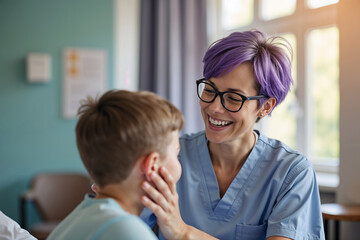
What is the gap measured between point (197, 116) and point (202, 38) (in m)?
0.69

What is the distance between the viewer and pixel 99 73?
392 cm

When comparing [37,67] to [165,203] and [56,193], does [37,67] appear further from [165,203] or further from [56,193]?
[165,203]

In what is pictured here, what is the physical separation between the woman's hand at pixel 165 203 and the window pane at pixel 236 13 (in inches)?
108

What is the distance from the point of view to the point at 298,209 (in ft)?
4.60

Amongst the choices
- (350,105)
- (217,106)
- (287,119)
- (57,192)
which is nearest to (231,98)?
(217,106)

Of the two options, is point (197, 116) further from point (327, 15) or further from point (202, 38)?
point (327, 15)

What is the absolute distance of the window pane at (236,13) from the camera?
12.1 ft

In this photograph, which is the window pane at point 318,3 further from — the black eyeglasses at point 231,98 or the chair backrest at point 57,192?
the chair backrest at point 57,192

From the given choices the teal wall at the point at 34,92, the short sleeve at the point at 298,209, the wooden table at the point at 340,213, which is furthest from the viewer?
the teal wall at the point at 34,92

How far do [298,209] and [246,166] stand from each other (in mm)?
267

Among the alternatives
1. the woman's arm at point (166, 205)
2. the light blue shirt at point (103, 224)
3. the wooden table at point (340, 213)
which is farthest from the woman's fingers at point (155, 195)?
the wooden table at point (340, 213)

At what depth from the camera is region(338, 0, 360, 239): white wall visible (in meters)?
2.51

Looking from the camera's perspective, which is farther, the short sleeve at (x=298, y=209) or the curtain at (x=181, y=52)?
the curtain at (x=181, y=52)

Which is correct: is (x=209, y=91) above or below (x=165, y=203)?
above
